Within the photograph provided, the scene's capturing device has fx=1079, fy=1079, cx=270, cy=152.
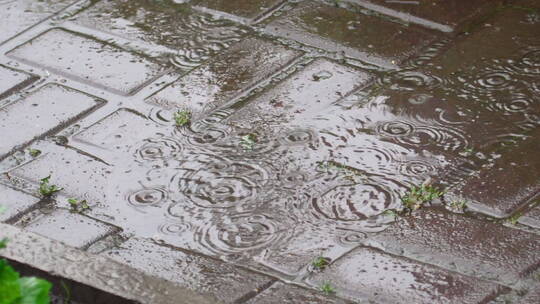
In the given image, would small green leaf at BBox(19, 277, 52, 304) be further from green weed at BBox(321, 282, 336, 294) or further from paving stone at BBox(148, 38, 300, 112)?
paving stone at BBox(148, 38, 300, 112)

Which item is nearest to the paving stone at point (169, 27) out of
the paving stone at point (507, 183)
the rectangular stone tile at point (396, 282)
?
the paving stone at point (507, 183)

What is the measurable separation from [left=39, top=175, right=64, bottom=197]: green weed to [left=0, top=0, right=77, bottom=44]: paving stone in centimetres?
154

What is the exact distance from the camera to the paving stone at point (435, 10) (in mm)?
5293

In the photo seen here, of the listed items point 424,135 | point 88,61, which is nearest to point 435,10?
point 424,135

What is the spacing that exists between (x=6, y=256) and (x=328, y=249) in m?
1.14

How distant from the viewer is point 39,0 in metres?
6.01

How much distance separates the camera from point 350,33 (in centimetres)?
529

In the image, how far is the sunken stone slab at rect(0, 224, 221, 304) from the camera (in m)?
3.20

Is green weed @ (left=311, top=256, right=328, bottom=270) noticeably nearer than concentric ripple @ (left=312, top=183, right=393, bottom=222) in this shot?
Yes

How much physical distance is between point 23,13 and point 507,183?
9.80 feet

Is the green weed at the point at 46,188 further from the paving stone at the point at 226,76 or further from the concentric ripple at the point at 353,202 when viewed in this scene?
the concentric ripple at the point at 353,202

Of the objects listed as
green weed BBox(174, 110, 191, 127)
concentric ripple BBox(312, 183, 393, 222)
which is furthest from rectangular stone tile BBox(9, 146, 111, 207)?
concentric ripple BBox(312, 183, 393, 222)

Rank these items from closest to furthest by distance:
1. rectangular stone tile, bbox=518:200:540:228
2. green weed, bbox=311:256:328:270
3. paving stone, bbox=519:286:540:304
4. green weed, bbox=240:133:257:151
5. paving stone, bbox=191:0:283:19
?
paving stone, bbox=519:286:540:304 < green weed, bbox=311:256:328:270 < rectangular stone tile, bbox=518:200:540:228 < green weed, bbox=240:133:257:151 < paving stone, bbox=191:0:283:19

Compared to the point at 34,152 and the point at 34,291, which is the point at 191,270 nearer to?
the point at 34,291
